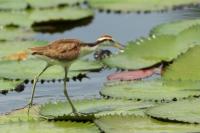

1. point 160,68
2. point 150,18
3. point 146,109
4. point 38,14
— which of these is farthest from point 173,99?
point 38,14

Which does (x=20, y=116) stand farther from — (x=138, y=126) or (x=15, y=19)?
(x=15, y=19)

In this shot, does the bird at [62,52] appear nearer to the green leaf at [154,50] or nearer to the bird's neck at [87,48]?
the bird's neck at [87,48]

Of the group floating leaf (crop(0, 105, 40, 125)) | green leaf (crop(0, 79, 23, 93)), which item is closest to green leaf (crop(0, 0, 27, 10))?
green leaf (crop(0, 79, 23, 93))

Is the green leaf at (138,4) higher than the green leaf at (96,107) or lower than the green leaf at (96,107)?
higher

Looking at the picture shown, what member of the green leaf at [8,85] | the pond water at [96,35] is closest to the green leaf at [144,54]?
the pond water at [96,35]

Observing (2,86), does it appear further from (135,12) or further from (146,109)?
(135,12)

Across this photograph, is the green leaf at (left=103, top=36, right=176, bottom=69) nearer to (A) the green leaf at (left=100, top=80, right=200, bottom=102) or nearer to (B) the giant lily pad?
(A) the green leaf at (left=100, top=80, right=200, bottom=102)
